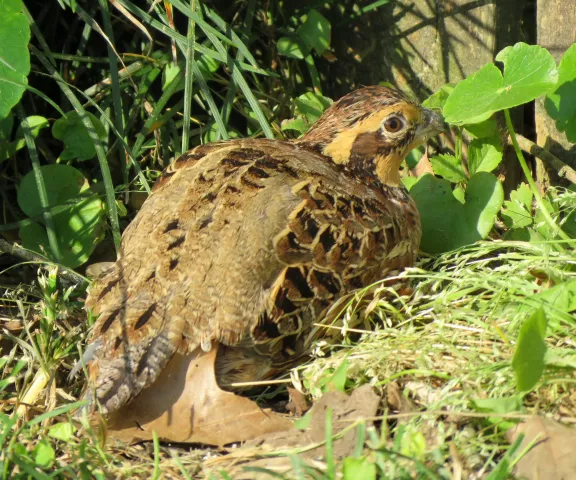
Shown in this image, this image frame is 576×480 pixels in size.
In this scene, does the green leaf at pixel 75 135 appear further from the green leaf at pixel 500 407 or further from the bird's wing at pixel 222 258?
the green leaf at pixel 500 407

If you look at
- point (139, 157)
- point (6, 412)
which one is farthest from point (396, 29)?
point (6, 412)

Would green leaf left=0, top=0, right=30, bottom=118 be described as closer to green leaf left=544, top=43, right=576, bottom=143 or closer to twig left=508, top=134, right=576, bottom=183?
green leaf left=544, top=43, right=576, bottom=143

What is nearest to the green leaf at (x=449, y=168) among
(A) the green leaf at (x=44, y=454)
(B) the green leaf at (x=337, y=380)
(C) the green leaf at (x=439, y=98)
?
(C) the green leaf at (x=439, y=98)

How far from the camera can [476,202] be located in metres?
4.55

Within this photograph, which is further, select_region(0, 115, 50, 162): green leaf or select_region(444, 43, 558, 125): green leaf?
select_region(0, 115, 50, 162): green leaf

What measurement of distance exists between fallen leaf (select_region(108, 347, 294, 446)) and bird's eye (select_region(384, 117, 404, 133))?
1600mm

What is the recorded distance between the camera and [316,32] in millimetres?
5117

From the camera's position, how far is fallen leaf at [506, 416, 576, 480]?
2.95 m

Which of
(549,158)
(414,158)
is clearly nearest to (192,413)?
(414,158)

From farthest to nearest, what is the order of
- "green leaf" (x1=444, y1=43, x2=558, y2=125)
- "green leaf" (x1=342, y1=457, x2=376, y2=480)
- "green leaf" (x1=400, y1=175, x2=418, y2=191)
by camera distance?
"green leaf" (x1=400, y1=175, x2=418, y2=191), "green leaf" (x1=444, y1=43, x2=558, y2=125), "green leaf" (x1=342, y1=457, x2=376, y2=480)

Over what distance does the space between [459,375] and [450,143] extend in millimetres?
2112

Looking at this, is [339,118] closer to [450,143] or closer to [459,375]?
[450,143]

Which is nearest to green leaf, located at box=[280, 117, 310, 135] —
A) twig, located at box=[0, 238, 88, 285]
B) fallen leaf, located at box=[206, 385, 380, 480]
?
twig, located at box=[0, 238, 88, 285]

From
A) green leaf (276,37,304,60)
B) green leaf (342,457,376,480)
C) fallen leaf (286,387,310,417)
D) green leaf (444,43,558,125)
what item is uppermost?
green leaf (276,37,304,60)
